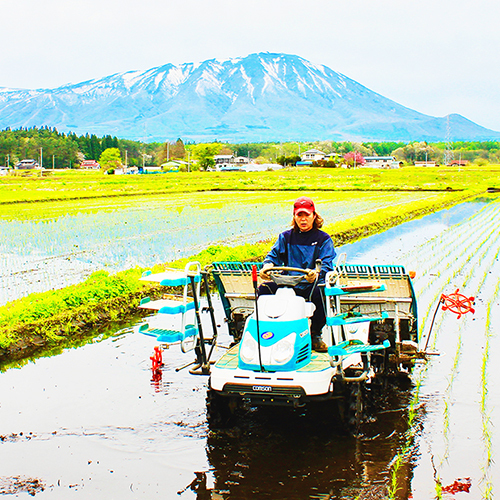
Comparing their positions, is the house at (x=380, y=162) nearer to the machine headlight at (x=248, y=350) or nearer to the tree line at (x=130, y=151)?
the tree line at (x=130, y=151)

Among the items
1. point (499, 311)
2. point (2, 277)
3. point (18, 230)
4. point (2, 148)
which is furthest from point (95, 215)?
point (2, 148)

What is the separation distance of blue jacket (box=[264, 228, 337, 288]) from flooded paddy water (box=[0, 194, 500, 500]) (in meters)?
1.34

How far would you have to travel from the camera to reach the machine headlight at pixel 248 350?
4758 mm

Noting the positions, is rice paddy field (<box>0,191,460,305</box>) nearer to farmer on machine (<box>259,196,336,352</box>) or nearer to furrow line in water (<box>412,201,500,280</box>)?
furrow line in water (<box>412,201,500,280</box>)

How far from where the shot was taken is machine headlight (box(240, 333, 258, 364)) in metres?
4.76

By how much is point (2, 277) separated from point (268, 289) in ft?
26.3

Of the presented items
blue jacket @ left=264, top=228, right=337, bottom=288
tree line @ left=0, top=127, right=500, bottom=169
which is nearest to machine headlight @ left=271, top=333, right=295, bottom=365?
blue jacket @ left=264, top=228, right=337, bottom=288

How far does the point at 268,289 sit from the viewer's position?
5.56 meters

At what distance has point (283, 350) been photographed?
15.4 feet

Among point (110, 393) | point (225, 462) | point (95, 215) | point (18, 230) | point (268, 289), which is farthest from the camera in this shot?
point (95, 215)

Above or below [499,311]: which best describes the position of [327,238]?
above

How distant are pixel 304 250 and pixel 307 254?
5 centimetres

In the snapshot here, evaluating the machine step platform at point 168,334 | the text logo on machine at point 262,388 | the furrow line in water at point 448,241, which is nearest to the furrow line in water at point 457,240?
the furrow line in water at point 448,241

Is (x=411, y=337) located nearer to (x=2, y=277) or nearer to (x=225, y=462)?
(x=225, y=462)
